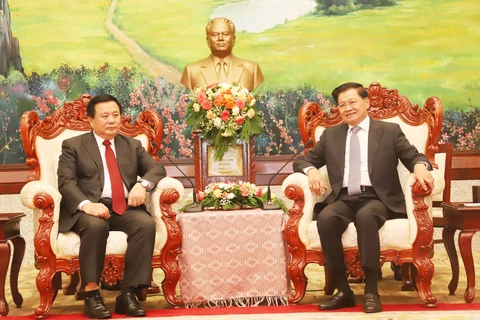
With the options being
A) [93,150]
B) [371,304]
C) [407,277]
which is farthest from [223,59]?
[371,304]

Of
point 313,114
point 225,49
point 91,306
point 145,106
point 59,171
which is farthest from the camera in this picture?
point 145,106

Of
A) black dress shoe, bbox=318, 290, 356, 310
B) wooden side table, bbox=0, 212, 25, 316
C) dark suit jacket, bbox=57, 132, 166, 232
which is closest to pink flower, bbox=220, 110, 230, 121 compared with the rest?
dark suit jacket, bbox=57, 132, 166, 232

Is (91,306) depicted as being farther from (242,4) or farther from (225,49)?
(242,4)

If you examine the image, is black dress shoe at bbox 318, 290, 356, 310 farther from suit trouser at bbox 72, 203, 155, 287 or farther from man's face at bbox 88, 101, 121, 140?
man's face at bbox 88, 101, 121, 140

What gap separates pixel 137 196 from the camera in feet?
13.7

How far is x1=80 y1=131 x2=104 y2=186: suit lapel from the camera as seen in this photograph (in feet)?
14.1

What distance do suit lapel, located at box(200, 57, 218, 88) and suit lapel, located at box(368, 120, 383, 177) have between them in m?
1.45

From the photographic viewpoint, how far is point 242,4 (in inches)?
264

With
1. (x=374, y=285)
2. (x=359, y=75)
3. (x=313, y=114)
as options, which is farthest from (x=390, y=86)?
(x=374, y=285)

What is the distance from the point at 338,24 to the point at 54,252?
3.75 m

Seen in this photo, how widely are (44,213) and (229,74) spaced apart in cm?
191

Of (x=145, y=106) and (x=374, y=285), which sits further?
(x=145, y=106)

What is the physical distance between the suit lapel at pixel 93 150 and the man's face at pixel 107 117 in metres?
A: 0.09

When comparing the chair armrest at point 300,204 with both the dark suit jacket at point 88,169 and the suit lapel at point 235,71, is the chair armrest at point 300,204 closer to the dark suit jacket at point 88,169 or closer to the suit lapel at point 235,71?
the dark suit jacket at point 88,169
